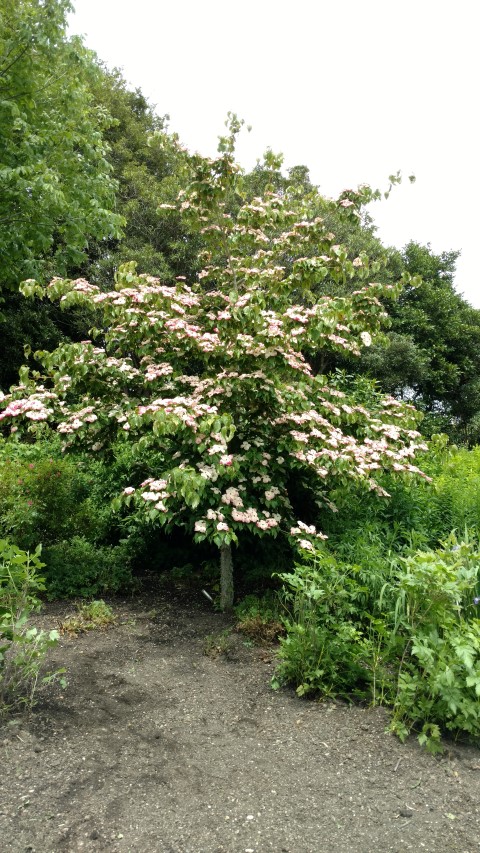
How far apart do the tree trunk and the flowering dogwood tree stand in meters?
0.01

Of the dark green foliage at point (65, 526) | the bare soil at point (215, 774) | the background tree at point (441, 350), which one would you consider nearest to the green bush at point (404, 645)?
→ the bare soil at point (215, 774)

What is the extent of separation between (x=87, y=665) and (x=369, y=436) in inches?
96.9

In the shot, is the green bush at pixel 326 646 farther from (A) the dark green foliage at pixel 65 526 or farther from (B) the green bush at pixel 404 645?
(A) the dark green foliage at pixel 65 526

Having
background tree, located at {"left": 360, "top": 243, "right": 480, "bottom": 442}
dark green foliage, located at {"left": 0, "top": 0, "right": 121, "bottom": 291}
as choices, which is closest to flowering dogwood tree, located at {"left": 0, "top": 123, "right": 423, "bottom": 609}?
dark green foliage, located at {"left": 0, "top": 0, "right": 121, "bottom": 291}

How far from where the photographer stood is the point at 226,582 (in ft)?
13.3

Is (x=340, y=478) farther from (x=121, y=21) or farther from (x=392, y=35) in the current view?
(x=121, y=21)

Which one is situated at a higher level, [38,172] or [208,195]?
[38,172]

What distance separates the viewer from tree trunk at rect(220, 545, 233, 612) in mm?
4020

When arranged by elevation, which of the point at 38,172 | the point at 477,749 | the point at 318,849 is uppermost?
the point at 38,172

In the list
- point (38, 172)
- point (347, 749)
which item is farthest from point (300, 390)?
point (38, 172)

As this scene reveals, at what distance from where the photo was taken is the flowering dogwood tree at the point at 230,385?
3389 mm

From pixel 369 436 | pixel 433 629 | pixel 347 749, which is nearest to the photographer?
pixel 347 749

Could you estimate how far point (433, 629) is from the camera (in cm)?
256

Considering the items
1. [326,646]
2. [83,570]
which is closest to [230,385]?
[326,646]
